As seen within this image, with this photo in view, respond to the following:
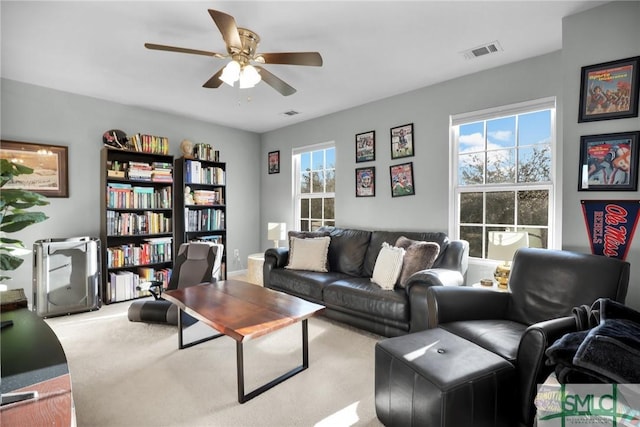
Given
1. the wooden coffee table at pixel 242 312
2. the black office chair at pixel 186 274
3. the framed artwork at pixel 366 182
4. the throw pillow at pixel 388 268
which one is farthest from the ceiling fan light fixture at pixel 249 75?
the framed artwork at pixel 366 182

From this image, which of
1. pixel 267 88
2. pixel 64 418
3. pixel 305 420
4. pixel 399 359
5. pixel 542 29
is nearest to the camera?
pixel 64 418

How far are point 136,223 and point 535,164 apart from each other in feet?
15.1

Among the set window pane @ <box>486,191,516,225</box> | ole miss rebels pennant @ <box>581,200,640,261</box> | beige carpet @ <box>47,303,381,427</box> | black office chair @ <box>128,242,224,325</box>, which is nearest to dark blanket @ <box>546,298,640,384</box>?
ole miss rebels pennant @ <box>581,200,640,261</box>

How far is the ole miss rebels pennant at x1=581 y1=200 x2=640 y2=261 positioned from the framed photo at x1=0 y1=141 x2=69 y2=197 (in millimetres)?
5131

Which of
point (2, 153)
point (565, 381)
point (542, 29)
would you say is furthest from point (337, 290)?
point (2, 153)

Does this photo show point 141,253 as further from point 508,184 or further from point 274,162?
point 508,184

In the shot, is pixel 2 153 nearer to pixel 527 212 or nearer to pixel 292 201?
pixel 292 201

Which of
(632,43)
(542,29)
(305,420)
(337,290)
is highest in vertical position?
(542,29)

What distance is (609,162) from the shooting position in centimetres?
209

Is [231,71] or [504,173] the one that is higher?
[231,71]

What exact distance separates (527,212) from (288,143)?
3.58 m

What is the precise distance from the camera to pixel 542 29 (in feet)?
7.91

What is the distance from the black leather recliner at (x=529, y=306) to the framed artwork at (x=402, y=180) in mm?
1573

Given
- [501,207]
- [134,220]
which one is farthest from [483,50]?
[134,220]
